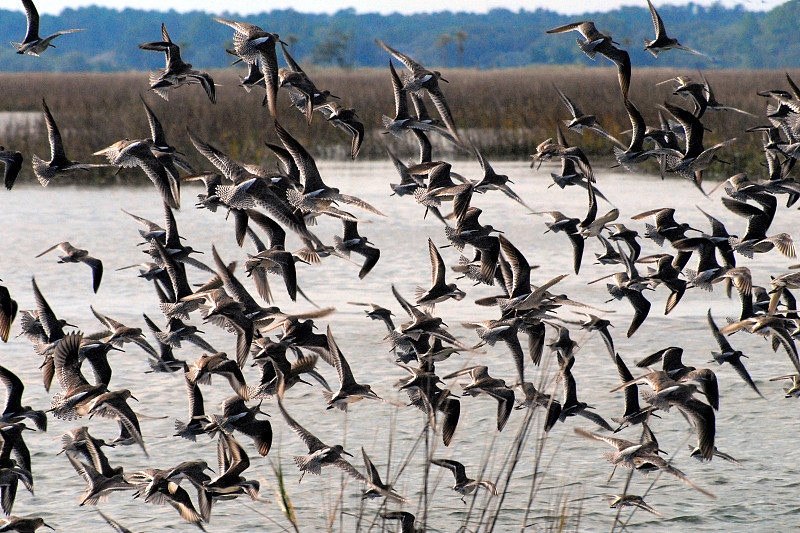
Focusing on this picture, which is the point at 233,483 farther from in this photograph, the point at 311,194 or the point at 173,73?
the point at 173,73

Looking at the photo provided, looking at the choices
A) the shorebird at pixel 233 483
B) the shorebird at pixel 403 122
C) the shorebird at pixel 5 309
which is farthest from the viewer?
the shorebird at pixel 403 122

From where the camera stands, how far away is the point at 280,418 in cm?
759

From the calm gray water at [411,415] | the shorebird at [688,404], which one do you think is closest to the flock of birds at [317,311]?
the shorebird at [688,404]

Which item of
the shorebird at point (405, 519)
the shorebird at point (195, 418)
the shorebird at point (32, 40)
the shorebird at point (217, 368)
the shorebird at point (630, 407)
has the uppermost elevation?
the shorebird at point (32, 40)

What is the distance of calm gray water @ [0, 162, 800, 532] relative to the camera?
19.8 feet

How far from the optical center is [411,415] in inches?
306

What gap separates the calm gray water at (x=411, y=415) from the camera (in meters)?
6.04

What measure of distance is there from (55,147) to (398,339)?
91.7 inches

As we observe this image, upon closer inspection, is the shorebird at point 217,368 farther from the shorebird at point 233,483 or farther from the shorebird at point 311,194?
the shorebird at point 311,194

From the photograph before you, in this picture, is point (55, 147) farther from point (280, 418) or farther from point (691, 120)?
point (691, 120)

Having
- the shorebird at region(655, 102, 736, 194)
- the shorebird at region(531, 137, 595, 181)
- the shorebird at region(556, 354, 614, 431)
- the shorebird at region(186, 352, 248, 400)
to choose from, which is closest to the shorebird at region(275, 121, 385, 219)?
the shorebird at region(186, 352, 248, 400)

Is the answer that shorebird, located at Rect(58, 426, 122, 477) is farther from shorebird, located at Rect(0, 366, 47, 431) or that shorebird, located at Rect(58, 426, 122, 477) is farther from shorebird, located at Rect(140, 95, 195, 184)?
shorebird, located at Rect(140, 95, 195, 184)

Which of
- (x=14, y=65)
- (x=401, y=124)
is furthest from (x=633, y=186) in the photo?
(x=14, y=65)

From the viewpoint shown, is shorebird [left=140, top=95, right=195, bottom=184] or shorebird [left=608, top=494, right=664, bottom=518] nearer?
shorebird [left=608, top=494, right=664, bottom=518]
